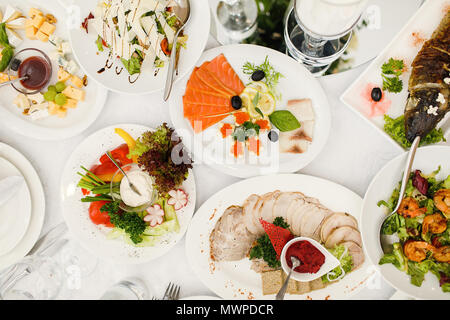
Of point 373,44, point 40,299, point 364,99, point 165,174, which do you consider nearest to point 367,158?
point 364,99

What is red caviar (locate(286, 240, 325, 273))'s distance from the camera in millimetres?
1227

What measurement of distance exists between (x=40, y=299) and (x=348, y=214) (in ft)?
4.43

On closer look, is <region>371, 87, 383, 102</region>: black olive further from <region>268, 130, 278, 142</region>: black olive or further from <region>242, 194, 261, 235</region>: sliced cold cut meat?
<region>242, 194, 261, 235</region>: sliced cold cut meat

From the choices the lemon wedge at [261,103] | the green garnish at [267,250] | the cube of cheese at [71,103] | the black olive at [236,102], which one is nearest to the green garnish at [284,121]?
the lemon wedge at [261,103]

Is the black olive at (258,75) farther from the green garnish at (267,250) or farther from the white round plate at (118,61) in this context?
the green garnish at (267,250)

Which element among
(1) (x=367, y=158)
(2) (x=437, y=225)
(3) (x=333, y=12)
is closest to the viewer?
(3) (x=333, y=12)

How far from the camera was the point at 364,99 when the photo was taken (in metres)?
1.29

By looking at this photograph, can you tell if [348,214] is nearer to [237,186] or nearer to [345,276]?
[345,276]

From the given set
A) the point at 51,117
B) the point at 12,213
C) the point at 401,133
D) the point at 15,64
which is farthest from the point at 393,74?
the point at 12,213

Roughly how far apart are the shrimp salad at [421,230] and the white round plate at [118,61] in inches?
37.9

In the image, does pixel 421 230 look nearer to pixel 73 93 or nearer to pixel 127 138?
pixel 127 138

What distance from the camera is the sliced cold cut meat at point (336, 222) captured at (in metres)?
1.31

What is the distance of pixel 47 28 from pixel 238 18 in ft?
2.63

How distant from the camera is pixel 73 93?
1343mm
